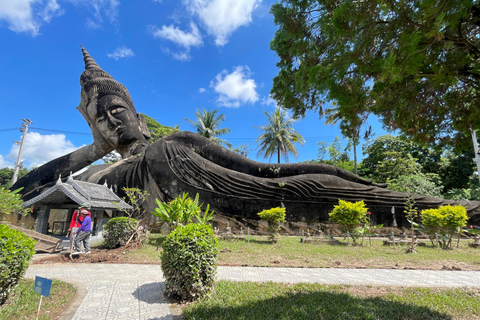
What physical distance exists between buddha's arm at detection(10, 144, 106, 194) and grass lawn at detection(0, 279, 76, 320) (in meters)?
11.1

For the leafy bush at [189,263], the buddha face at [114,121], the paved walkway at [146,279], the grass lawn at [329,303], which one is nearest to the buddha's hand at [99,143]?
the buddha face at [114,121]

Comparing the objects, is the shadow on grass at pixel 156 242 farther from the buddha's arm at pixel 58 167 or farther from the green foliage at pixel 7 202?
the buddha's arm at pixel 58 167

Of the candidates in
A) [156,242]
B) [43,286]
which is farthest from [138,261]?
[43,286]

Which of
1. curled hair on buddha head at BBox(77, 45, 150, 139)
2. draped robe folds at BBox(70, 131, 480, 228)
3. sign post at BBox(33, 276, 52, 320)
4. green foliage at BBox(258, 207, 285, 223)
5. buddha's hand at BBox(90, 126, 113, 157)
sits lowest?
sign post at BBox(33, 276, 52, 320)

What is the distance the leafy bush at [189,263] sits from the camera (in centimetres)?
342

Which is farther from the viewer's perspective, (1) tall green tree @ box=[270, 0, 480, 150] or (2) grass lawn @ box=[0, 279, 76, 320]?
(2) grass lawn @ box=[0, 279, 76, 320]

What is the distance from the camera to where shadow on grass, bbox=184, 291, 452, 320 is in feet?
9.63

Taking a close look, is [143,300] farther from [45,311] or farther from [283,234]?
[283,234]

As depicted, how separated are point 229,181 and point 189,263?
7.79 m

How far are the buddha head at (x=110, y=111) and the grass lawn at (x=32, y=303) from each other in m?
9.82

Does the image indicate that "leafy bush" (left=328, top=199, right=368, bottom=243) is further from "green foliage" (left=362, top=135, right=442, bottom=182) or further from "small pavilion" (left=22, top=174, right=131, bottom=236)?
"green foliage" (left=362, top=135, right=442, bottom=182)

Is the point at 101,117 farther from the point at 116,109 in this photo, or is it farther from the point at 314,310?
the point at 314,310

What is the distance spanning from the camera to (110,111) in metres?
13.0

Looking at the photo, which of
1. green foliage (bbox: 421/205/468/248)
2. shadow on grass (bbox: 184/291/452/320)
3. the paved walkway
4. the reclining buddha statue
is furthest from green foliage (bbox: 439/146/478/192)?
shadow on grass (bbox: 184/291/452/320)
